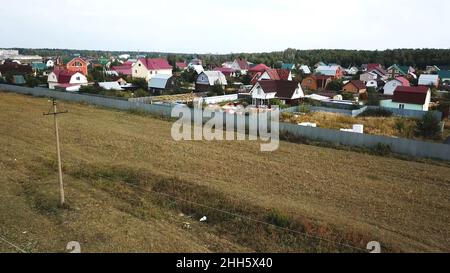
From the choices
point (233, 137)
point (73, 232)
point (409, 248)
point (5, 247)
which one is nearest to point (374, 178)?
point (409, 248)

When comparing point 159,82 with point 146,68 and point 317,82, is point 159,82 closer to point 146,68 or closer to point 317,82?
point 146,68

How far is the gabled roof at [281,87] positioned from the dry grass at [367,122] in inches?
194

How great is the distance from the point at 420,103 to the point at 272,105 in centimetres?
1019

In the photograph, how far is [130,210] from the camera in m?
9.69

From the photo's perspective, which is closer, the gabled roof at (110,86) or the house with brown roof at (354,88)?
the gabled roof at (110,86)

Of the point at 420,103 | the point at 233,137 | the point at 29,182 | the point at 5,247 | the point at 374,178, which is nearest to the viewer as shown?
the point at 5,247

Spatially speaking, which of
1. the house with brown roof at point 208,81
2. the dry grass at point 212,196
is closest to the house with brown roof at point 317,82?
the house with brown roof at point 208,81

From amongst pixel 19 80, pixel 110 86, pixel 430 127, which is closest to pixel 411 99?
pixel 430 127

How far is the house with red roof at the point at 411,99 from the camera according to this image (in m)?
26.6

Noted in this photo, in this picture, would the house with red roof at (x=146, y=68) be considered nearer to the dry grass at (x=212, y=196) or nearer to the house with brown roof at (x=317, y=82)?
the house with brown roof at (x=317, y=82)

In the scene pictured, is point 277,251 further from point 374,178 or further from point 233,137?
point 233,137

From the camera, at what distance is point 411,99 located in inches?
1065

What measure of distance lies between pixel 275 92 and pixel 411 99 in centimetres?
973

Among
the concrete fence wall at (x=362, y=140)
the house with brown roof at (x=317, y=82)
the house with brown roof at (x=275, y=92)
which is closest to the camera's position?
the concrete fence wall at (x=362, y=140)
